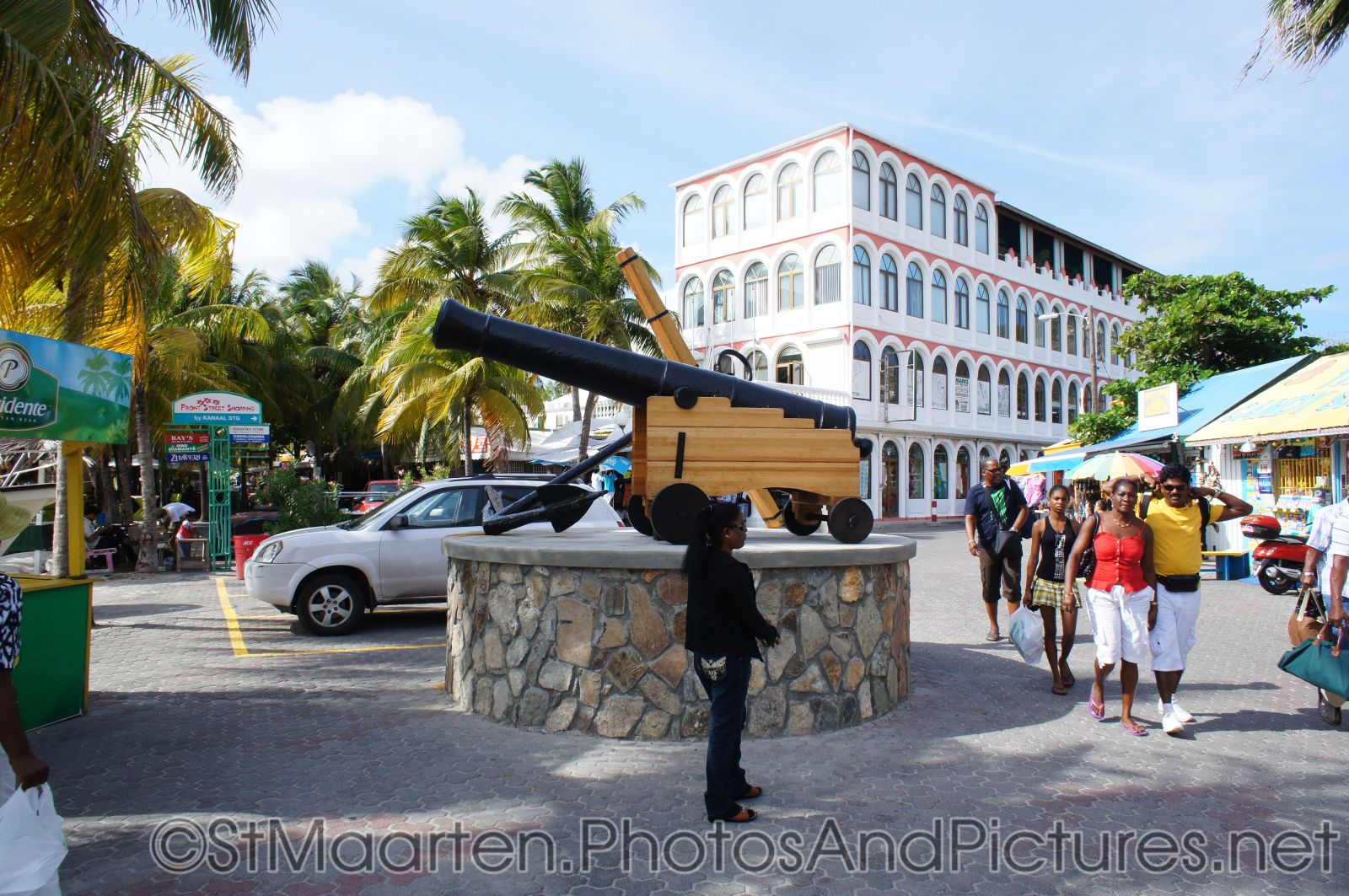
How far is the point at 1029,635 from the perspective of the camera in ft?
22.5

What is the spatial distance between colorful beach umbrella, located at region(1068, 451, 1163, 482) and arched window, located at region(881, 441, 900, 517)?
1904cm

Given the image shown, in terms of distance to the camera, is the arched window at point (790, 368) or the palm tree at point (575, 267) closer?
the palm tree at point (575, 267)

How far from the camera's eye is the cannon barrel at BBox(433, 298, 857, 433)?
614cm

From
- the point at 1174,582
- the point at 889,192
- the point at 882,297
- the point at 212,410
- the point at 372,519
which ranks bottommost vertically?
the point at 1174,582

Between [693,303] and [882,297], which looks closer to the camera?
[882,297]

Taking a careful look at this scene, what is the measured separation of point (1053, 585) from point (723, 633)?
3823 millimetres

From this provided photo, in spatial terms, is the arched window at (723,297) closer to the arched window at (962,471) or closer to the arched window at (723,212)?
the arched window at (723,212)

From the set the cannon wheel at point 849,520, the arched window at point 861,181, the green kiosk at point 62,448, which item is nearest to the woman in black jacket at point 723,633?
the cannon wheel at point 849,520

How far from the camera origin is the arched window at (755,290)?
35875 millimetres

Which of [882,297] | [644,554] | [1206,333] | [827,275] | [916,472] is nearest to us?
[644,554]

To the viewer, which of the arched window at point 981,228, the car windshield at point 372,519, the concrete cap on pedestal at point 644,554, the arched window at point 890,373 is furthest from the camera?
the arched window at point 981,228

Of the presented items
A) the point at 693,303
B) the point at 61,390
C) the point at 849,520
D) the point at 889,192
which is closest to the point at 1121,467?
the point at 849,520

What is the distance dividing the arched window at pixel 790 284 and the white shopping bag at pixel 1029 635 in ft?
94.0

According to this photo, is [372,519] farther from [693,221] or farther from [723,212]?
[693,221]
